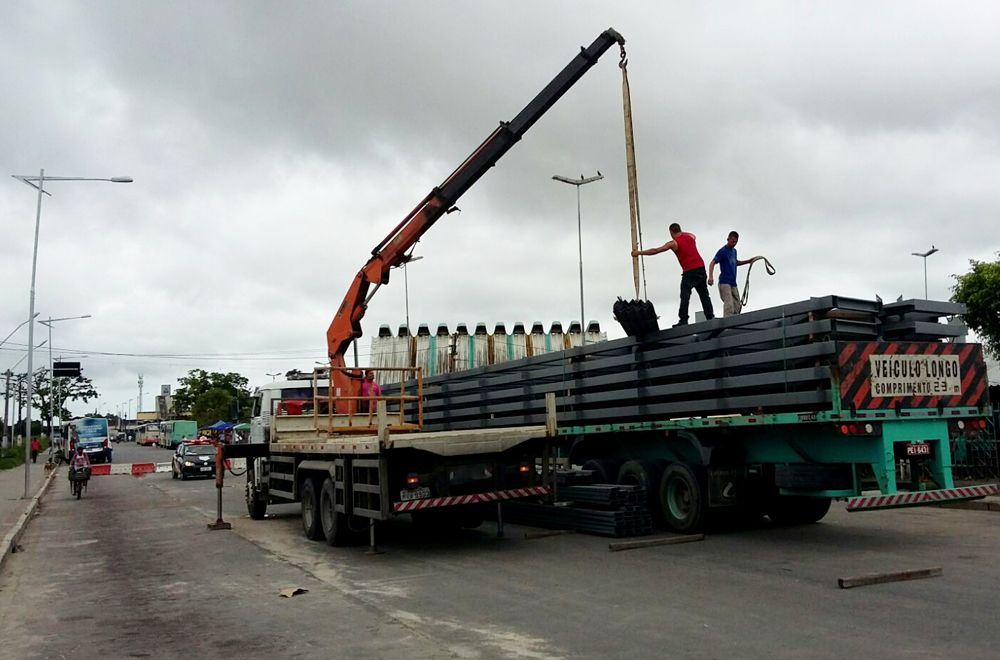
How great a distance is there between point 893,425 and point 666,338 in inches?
126

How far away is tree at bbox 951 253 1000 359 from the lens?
23672 millimetres

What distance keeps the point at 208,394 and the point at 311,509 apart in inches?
3289

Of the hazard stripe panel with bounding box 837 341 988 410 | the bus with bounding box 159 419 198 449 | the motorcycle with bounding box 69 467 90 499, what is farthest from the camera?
the bus with bounding box 159 419 198 449

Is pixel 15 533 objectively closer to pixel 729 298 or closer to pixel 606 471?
pixel 606 471

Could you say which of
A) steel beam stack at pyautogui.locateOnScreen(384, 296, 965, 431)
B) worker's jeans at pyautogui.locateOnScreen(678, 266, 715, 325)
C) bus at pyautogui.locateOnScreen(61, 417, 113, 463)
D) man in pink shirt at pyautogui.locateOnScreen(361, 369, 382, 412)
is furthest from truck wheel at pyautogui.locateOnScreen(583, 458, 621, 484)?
bus at pyautogui.locateOnScreen(61, 417, 113, 463)

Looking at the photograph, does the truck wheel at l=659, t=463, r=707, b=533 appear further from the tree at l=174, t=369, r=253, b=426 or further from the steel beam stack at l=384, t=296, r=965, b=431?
the tree at l=174, t=369, r=253, b=426

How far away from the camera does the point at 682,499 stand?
11.9m

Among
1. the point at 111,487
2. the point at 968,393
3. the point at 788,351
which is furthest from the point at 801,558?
the point at 111,487

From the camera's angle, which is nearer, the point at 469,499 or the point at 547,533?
the point at 469,499

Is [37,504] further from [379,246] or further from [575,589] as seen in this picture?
[575,589]

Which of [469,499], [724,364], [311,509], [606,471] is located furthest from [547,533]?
[724,364]

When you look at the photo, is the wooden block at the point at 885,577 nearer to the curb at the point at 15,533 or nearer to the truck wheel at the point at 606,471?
the truck wheel at the point at 606,471

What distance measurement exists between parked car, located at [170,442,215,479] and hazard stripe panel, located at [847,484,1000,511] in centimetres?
2706

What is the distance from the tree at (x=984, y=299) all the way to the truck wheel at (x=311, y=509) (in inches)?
745
